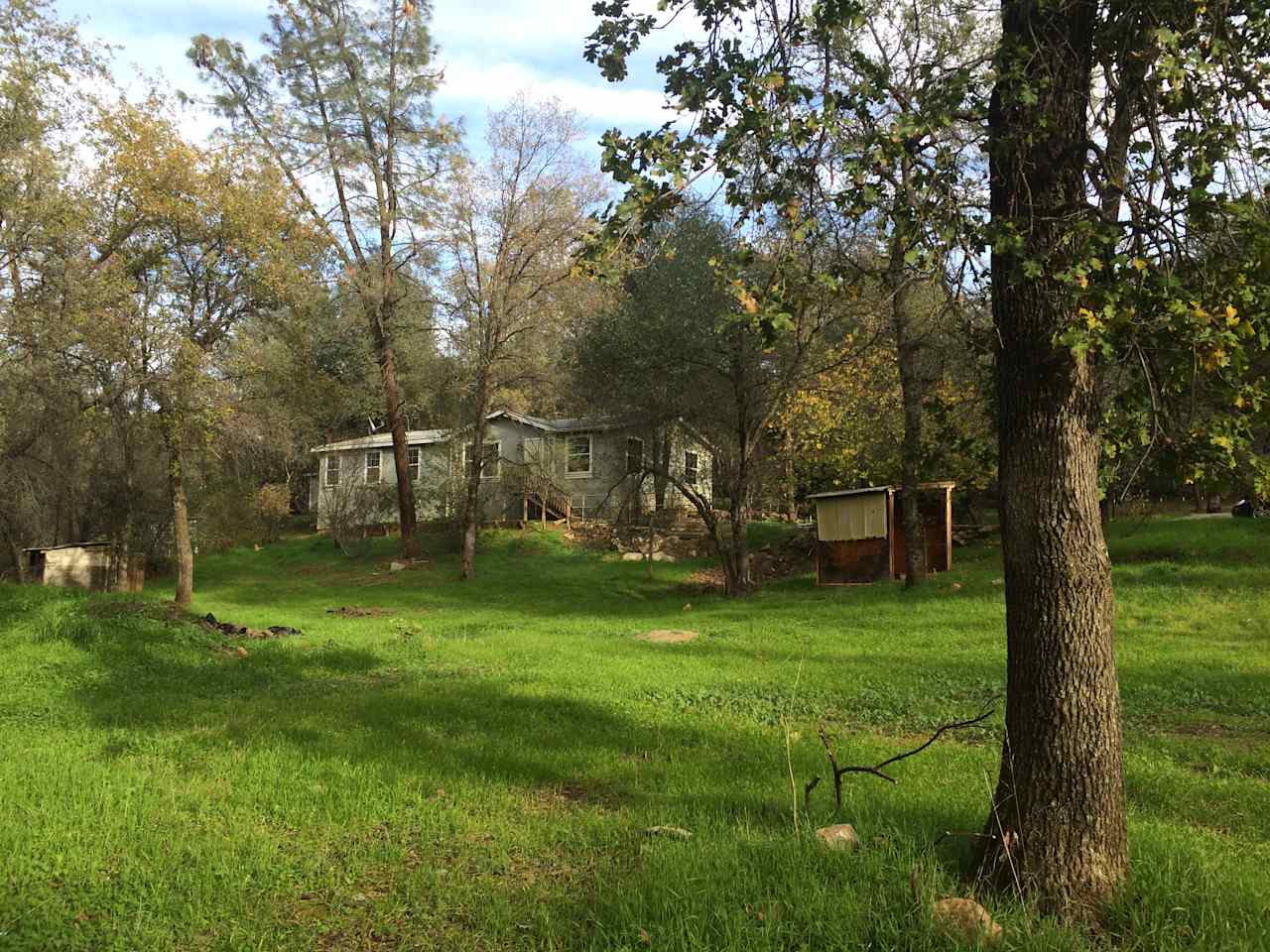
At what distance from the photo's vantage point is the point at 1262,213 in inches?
150

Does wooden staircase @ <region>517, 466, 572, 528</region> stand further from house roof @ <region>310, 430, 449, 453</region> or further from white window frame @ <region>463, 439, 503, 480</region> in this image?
house roof @ <region>310, 430, 449, 453</region>

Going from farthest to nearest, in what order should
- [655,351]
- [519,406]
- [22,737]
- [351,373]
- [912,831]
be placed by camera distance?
[351,373] < [519,406] < [655,351] < [22,737] < [912,831]

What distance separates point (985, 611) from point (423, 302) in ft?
65.3

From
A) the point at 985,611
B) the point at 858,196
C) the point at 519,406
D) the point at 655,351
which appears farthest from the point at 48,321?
the point at 519,406

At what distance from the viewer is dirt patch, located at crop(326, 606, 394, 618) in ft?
59.7

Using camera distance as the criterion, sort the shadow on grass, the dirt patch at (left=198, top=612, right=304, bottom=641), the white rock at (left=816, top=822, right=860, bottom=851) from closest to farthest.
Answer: the white rock at (left=816, top=822, right=860, bottom=851) < the shadow on grass < the dirt patch at (left=198, top=612, right=304, bottom=641)

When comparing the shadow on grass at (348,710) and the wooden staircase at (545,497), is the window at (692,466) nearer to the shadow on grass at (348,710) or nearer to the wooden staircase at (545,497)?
the wooden staircase at (545,497)

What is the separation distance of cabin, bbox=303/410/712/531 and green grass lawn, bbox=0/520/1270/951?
18.2 meters

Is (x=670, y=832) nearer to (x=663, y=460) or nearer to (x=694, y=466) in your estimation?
(x=663, y=460)

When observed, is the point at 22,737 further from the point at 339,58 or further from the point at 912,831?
the point at 339,58

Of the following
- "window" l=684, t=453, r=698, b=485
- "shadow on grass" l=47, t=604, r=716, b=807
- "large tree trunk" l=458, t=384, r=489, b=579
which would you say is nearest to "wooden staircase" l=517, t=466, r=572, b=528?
"large tree trunk" l=458, t=384, r=489, b=579

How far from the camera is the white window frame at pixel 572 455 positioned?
113ft

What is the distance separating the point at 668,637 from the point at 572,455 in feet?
69.6

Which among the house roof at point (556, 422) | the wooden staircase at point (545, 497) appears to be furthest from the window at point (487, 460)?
the house roof at point (556, 422)
